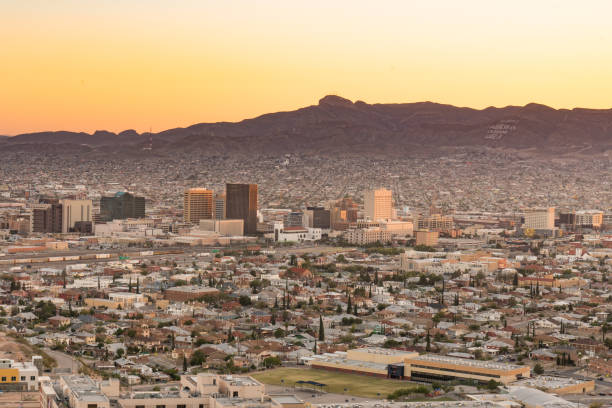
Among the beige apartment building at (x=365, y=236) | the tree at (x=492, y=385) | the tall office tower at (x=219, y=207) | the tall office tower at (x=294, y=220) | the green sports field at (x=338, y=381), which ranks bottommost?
the green sports field at (x=338, y=381)

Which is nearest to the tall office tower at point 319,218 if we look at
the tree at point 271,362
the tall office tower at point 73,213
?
the tall office tower at point 73,213

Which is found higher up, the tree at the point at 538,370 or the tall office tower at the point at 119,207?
the tall office tower at the point at 119,207

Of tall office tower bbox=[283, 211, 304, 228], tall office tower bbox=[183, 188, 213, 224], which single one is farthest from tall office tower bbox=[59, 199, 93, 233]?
tall office tower bbox=[283, 211, 304, 228]

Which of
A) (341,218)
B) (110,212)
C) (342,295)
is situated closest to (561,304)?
(342,295)

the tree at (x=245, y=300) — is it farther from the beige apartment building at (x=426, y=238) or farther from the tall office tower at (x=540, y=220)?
the tall office tower at (x=540, y=220)

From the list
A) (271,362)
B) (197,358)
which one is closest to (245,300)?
(197,358)

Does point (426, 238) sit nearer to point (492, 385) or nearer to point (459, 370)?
point (459, 370)

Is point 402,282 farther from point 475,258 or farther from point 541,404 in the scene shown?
point 541,404
